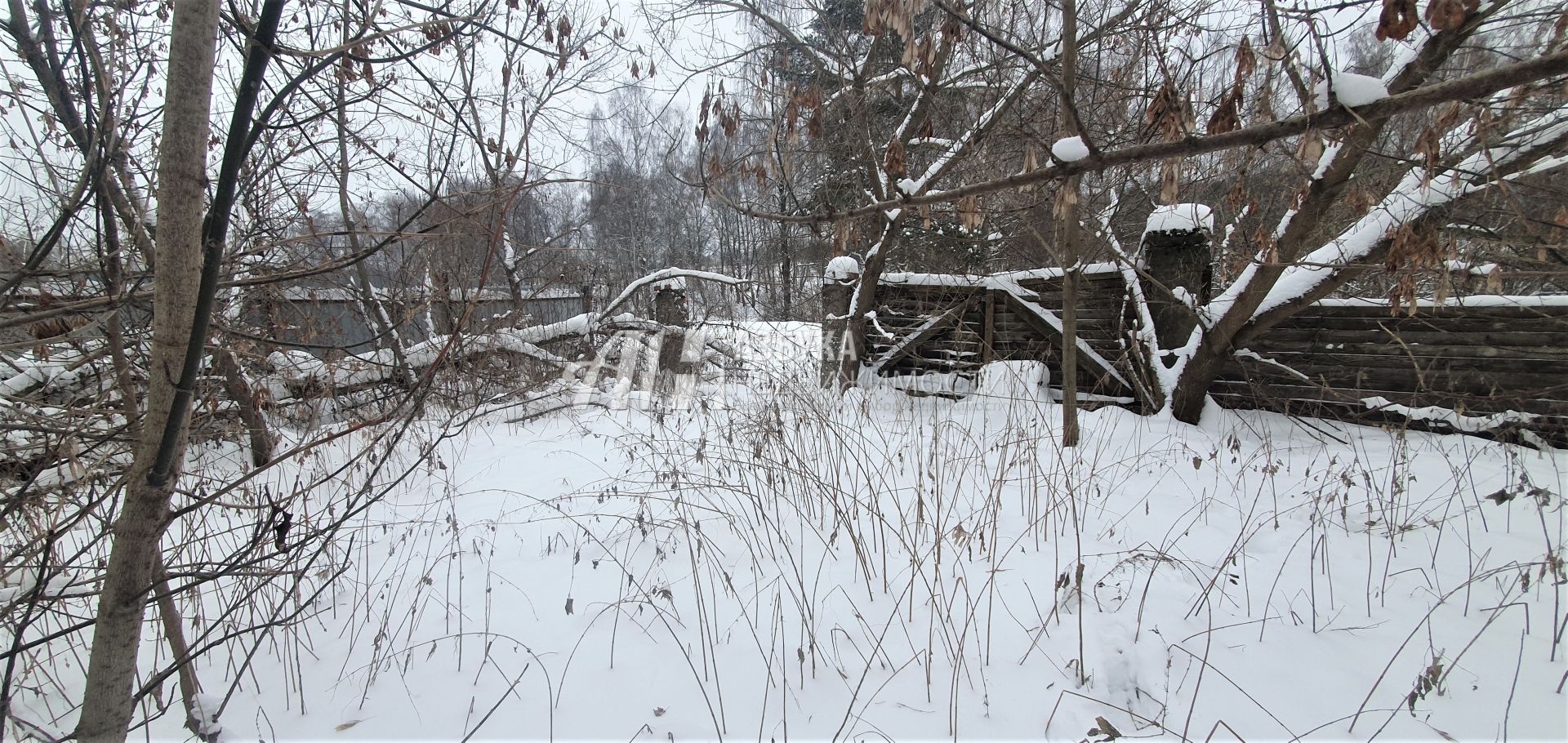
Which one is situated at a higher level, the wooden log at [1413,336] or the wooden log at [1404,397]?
the wooden log at [1413,336]

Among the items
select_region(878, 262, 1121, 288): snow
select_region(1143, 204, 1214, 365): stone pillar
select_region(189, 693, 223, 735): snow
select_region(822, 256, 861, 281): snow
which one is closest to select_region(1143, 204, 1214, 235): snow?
select_region(1143, 204, 1214, 365): stone pillar

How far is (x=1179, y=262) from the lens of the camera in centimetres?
450

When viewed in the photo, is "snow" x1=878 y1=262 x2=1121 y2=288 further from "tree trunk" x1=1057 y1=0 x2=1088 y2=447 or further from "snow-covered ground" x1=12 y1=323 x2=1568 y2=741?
"snow-covered ground" x1=12 y1=323 x2=1568 y2=741

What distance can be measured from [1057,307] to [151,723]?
602cm

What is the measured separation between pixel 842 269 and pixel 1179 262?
9.66 feet

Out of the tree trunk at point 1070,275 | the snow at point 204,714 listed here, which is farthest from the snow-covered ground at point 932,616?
the tree trunk at point 1070,275

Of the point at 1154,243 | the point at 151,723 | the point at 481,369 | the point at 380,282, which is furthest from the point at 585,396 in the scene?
the point at 1154,243

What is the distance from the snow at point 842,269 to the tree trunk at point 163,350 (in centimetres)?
541

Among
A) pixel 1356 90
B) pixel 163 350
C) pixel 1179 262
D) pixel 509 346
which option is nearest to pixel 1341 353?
pixel 1179 262

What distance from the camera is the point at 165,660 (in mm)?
1884

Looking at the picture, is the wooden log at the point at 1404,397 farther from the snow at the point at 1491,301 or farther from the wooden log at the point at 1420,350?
the snow at the point at 1491,301

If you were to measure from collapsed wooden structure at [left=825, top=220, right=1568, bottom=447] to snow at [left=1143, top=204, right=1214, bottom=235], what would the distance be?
484 mm

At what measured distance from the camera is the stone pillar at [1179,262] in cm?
441

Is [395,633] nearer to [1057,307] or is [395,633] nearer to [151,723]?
[151,723]
